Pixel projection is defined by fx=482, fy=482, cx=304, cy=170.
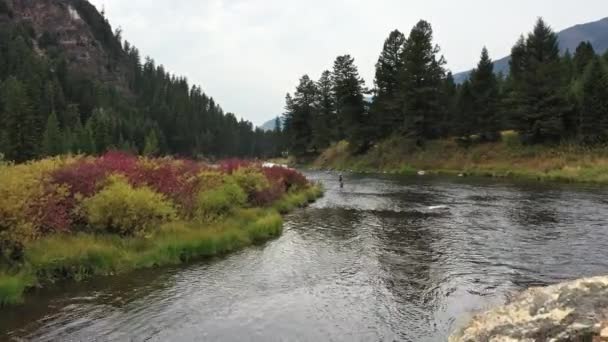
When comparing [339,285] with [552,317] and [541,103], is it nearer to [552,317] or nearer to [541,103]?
[552,317]

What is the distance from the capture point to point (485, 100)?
210 ft

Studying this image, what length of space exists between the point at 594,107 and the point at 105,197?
52878 millimetres

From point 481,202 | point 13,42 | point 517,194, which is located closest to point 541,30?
point 517,194

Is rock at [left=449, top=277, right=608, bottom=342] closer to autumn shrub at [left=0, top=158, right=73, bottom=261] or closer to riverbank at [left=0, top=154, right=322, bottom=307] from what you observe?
riverbank at [left=0, top=154, right=322, bottom=307]

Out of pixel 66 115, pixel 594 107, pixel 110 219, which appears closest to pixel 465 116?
pixel 594 107

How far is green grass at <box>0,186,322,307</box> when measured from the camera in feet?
45.9

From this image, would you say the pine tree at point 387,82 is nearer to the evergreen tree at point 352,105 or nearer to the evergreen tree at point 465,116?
the evergreen tree at point 352,105

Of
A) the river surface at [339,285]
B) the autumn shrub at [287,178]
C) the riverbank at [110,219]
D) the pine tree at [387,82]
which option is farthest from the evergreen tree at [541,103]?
the riverbank at [110,219]

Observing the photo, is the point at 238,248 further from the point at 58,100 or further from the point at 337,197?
the point at 58,100

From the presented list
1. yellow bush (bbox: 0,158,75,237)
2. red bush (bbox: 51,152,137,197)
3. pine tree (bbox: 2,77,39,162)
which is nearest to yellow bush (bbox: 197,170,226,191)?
red bush (bbox: 51,152,137,197)

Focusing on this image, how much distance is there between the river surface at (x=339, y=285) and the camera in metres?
11.3

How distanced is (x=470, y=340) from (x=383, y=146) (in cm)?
6610

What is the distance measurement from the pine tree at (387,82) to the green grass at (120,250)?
57.4m

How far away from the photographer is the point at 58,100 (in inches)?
5128
